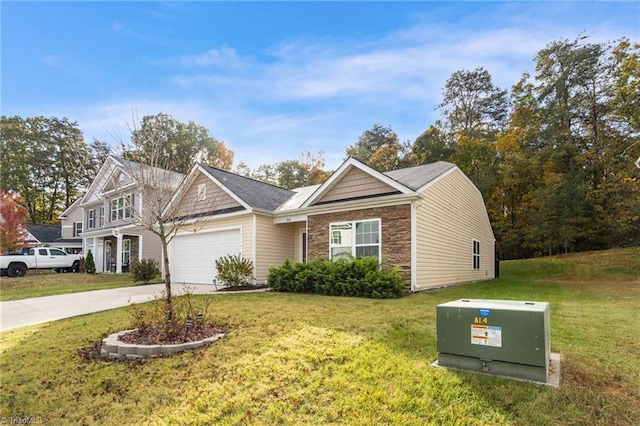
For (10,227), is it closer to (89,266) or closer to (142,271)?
(89,266)

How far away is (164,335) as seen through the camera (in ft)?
17.3

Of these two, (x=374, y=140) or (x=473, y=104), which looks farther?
(x=374, y=140)

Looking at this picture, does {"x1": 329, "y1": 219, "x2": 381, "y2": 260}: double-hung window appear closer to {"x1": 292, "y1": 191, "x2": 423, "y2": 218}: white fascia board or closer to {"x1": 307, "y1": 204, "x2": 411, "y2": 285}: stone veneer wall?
{"x1": 307, "y1": 204, "x2": 411, "y2": 285}: stone veneer wall

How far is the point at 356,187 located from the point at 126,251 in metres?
18.1

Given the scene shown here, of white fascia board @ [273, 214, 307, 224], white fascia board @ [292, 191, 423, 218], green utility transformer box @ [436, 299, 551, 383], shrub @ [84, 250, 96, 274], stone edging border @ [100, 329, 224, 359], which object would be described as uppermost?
white fascia board @ [292, 191, 423, 218]

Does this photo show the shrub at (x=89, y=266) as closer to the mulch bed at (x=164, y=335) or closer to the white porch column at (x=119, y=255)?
the white porch column at (x=119, y=255)

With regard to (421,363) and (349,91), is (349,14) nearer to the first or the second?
(349,91)

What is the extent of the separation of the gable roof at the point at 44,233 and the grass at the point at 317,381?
1278 inches

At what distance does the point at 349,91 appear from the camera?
14.1 metres

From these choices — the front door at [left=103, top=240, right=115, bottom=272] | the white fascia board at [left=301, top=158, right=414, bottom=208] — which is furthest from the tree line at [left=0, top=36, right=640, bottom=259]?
the white fascia board at [left=301, top=158, right=414, bottom=208]

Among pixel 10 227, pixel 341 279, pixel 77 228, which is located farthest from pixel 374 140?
pixel 10 227

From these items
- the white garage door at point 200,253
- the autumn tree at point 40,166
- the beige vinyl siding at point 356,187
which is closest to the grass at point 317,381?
the beige vinyl siding at point 356,187

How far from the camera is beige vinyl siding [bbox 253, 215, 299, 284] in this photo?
13117 mm

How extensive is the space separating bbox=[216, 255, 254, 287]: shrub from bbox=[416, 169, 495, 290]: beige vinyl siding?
5927mm
